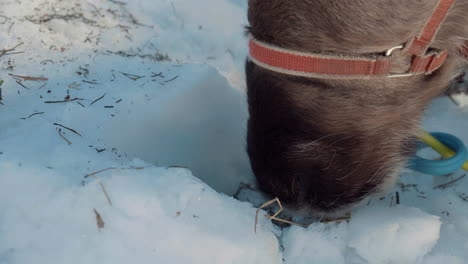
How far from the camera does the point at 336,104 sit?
4.43ft

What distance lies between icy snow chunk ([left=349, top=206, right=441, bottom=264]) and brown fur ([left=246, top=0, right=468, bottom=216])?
13cm

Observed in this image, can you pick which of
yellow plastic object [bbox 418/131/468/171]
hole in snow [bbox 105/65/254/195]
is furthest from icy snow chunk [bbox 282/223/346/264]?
yellow plastic object [bbox 418/131/468/171]

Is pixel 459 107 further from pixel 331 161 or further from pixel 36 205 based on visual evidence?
pixel 36 205

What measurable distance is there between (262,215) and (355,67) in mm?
529

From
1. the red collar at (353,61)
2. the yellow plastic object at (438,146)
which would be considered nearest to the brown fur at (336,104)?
the red collar at (353,61)

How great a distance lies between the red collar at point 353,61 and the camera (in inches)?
49.3

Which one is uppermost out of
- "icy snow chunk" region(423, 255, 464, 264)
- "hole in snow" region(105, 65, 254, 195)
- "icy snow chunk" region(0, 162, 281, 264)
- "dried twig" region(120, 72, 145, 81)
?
"icy snow chunk" region(0, 162, 281, 264)

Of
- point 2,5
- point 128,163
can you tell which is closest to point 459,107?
point 128,163

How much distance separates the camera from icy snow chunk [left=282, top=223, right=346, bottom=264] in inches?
52.4

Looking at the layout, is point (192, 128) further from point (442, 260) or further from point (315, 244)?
point (442, 260)

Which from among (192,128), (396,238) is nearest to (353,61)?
(396,238)

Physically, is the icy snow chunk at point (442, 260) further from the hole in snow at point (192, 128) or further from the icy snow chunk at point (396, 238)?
the hole in snow at point (192, 128)

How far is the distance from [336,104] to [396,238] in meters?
0.46

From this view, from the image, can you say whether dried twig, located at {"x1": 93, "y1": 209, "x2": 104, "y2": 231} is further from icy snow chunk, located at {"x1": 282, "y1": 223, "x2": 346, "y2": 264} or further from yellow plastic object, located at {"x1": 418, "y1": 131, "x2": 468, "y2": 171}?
yellow plastic object, located at {"x1": 418, "y1": 131, "x2": 468, "y2": 171}
